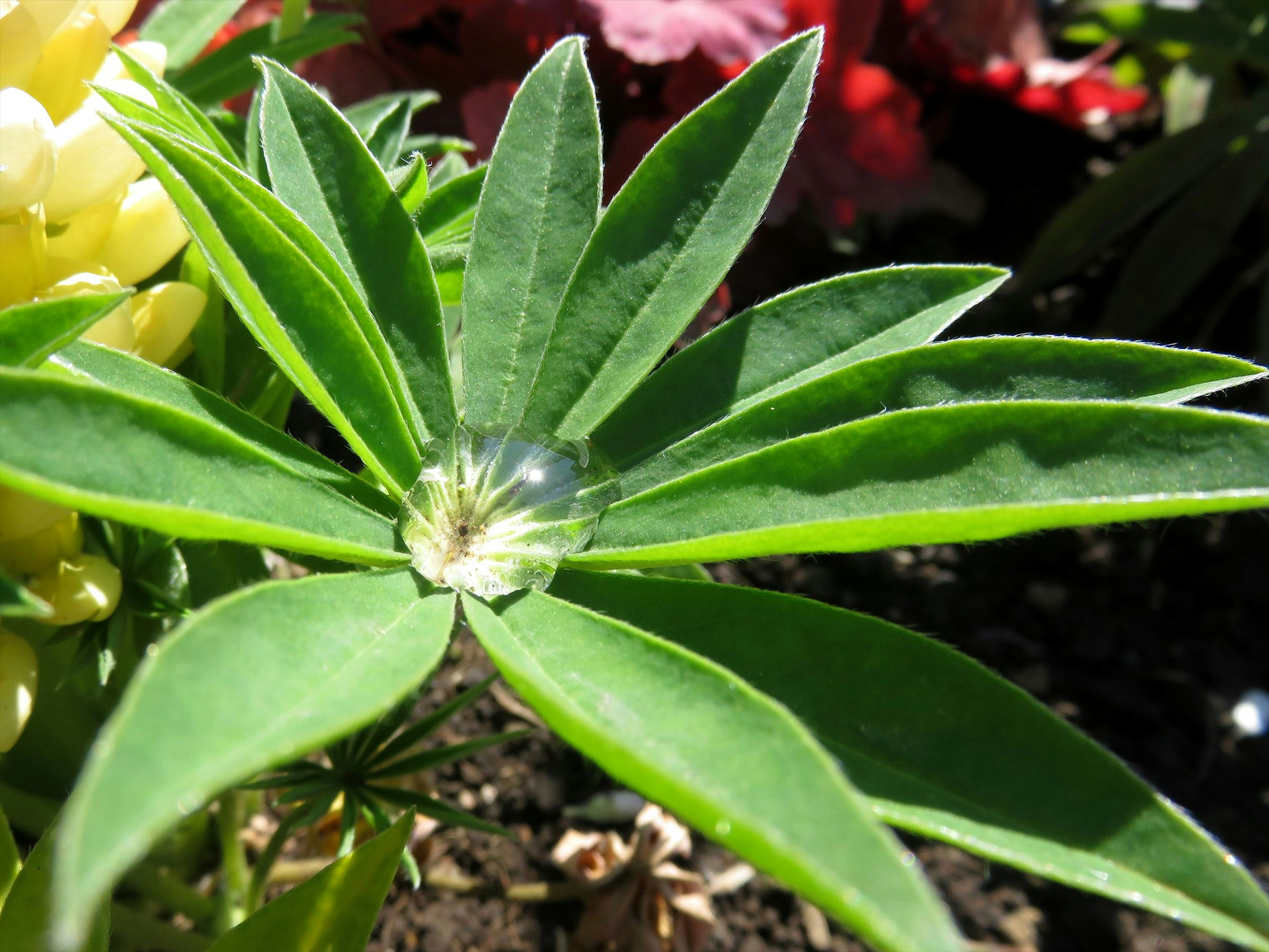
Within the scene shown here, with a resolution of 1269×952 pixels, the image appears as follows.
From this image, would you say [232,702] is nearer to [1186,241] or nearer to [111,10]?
[111,10]

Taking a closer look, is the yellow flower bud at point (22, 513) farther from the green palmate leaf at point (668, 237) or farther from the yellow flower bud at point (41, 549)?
the green palmate leaf at point (668, 237)

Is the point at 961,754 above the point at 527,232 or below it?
below

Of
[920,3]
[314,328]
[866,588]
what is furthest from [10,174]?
[920,3]

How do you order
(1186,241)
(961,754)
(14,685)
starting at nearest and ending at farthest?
(961,754) → (14,685) → (1186,241)

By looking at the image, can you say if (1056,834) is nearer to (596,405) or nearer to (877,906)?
(877,906)

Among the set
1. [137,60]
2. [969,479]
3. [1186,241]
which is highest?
[137,60]

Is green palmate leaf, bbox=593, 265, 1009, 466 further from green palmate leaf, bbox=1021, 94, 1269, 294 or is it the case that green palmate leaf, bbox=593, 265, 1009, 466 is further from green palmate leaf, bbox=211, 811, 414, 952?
green palmate leaf, bbox=1021, 94, 1269, 294

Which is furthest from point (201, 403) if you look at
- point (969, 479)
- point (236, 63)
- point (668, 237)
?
point (236, 63)
